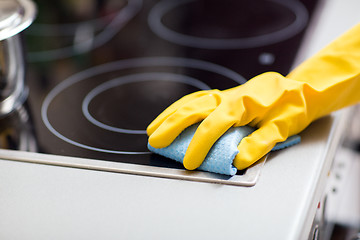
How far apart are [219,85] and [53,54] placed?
1.18 feet

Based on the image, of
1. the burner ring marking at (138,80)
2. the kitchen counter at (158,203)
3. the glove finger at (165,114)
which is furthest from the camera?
the burner ring marking at (138,80)

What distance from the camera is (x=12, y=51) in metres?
0.74

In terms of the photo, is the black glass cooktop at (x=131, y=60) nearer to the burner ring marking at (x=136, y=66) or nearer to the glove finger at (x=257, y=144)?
the burner ring marking at (x=136, y=66)

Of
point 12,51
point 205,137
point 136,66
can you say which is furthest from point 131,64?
point 205,137

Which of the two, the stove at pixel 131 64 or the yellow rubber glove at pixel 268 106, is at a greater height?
the yellow rubber glove at pixel 268 106

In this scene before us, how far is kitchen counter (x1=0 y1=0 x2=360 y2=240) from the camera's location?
0.55 metres

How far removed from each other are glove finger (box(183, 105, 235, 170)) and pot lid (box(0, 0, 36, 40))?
32cm

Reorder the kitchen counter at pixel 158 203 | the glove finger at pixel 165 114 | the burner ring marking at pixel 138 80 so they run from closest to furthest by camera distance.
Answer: the kitchen counter at pixel 158 203 → the glove finger at pixel 165 114 → the burner ring marking at pixel 138 80

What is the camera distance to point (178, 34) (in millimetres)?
1006

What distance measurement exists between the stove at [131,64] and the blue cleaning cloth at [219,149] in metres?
0.01

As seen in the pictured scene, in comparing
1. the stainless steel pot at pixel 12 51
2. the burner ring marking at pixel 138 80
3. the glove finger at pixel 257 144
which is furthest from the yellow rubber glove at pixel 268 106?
the stainless steel pot at pixel 12 51

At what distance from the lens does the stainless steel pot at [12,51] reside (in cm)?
72

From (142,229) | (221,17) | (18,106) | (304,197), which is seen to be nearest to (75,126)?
(18,106)

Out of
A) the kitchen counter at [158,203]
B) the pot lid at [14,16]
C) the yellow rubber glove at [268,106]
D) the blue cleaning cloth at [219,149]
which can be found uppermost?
the pot lid at [14,16]
